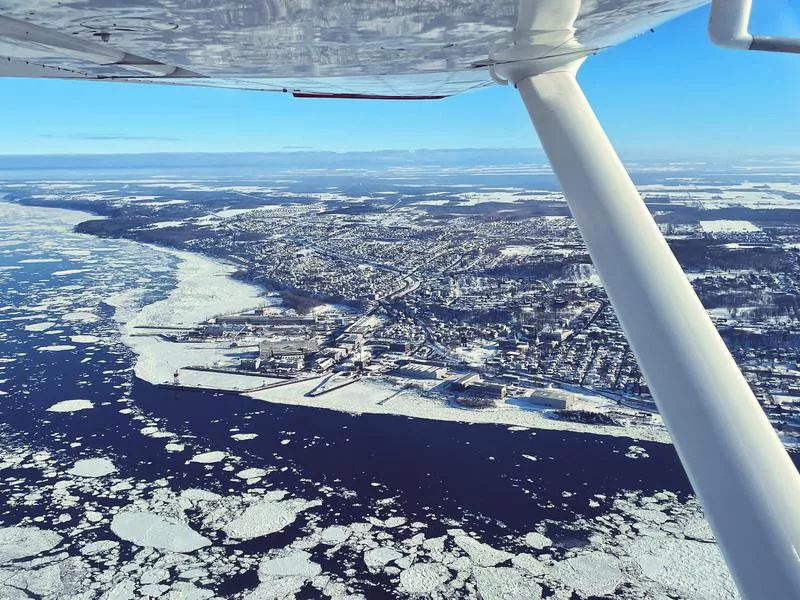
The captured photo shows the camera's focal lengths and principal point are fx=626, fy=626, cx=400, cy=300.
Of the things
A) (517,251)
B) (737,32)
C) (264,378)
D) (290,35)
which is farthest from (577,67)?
(517,251)

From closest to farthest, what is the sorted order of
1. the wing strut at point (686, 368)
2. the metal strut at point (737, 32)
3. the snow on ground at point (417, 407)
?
the wing strut at point (686, 368) < the metal strut at point (737, 32) < the snow on ground at point (417, 407)

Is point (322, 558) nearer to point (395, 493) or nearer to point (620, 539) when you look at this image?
point (395, 493)

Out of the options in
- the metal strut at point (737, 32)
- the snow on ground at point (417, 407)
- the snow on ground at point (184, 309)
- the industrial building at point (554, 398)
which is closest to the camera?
the metal strut at point (737, 32)

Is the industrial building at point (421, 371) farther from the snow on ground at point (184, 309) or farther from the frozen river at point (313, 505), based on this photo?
the snow on ground at point (184, 309)

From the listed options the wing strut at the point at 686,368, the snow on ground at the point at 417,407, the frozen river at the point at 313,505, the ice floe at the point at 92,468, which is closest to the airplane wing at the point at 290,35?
the wing strut at the point at 686,368

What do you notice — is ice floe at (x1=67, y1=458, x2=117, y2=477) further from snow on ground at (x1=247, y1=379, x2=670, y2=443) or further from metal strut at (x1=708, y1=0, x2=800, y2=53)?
metal strut at (x1=708, y1=0, x2=800, y2=53)

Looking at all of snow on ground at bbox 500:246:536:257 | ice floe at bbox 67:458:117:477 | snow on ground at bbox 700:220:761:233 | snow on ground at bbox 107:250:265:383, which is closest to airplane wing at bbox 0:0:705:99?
ice floe at bbox 67:458:117:477

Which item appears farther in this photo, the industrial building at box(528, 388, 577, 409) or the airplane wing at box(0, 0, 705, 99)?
the industrial building at box(528, 388, 577, 409)
